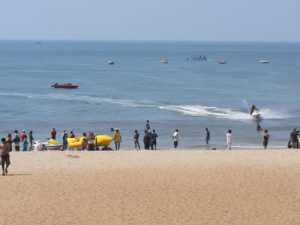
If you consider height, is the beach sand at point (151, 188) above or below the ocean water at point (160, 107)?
below

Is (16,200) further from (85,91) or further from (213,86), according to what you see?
(213,86)

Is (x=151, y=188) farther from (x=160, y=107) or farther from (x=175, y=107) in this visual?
(x=160, y=107)

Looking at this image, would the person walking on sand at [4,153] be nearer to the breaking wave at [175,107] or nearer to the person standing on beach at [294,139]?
the person standing on beach at [294,139]

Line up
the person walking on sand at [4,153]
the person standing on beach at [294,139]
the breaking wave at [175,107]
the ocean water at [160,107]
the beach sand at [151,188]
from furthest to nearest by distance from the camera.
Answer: the breaking wave at [175,107]
the ocean water at [160,107]
the person standing on beach at [294,139]
the person walking on sand at [4,153]
the beach sand at [151,188]

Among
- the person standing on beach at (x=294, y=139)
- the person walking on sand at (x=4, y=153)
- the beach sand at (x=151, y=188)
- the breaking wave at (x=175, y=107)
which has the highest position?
the breaking wave at (x=175, y=107)

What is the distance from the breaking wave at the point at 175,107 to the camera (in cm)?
5266

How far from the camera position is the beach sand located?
17.0 metres

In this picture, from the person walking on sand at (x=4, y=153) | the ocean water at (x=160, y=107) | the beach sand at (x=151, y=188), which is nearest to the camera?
the beach sand at (x=151, y=188)

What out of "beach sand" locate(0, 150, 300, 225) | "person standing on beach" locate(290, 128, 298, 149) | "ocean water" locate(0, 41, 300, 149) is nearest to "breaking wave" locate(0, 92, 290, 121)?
"ocean water" locate(0, 41, 300, 149)

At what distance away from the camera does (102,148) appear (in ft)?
101

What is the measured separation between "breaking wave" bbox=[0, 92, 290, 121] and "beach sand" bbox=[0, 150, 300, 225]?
24600 millimetres

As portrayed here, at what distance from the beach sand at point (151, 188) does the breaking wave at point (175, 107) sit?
24600 millimetres

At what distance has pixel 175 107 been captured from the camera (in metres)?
58.5

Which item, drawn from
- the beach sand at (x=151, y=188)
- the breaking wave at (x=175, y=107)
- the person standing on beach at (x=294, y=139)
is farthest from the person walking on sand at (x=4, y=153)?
the breaking wave at (x=175, y=107)
